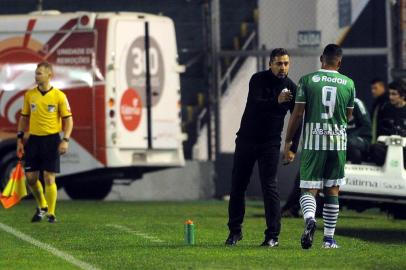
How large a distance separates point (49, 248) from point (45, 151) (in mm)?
4206

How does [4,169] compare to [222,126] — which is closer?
[4,169]

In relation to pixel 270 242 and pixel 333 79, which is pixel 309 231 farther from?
pixel 333 79

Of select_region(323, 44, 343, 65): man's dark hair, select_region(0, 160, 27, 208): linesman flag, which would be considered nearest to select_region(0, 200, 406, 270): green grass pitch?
select_region(0, 160, 27, 208): linesman flag

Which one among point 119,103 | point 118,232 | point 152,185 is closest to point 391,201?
point 118,232

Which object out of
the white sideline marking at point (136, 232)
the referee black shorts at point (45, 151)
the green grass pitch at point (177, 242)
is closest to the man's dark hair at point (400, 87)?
the green grass pitch at point (177, 242)

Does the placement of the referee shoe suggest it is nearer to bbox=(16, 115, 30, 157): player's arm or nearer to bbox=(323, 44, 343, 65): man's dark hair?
bbox=(323, 44, 343, 65): man's dark hair

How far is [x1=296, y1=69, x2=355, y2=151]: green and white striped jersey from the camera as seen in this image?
14.5m

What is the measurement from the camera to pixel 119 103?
2466 cm

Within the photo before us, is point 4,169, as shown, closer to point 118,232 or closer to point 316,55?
point 316,55

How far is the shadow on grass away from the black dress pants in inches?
70.1

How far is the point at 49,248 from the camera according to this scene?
48.6 feet

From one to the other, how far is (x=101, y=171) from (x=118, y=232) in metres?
8.03

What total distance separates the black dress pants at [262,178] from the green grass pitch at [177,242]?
0.25 meters

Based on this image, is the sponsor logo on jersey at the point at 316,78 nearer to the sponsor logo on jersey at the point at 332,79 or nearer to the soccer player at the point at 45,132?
the sponsor logo on jersey at the point at 332,79
